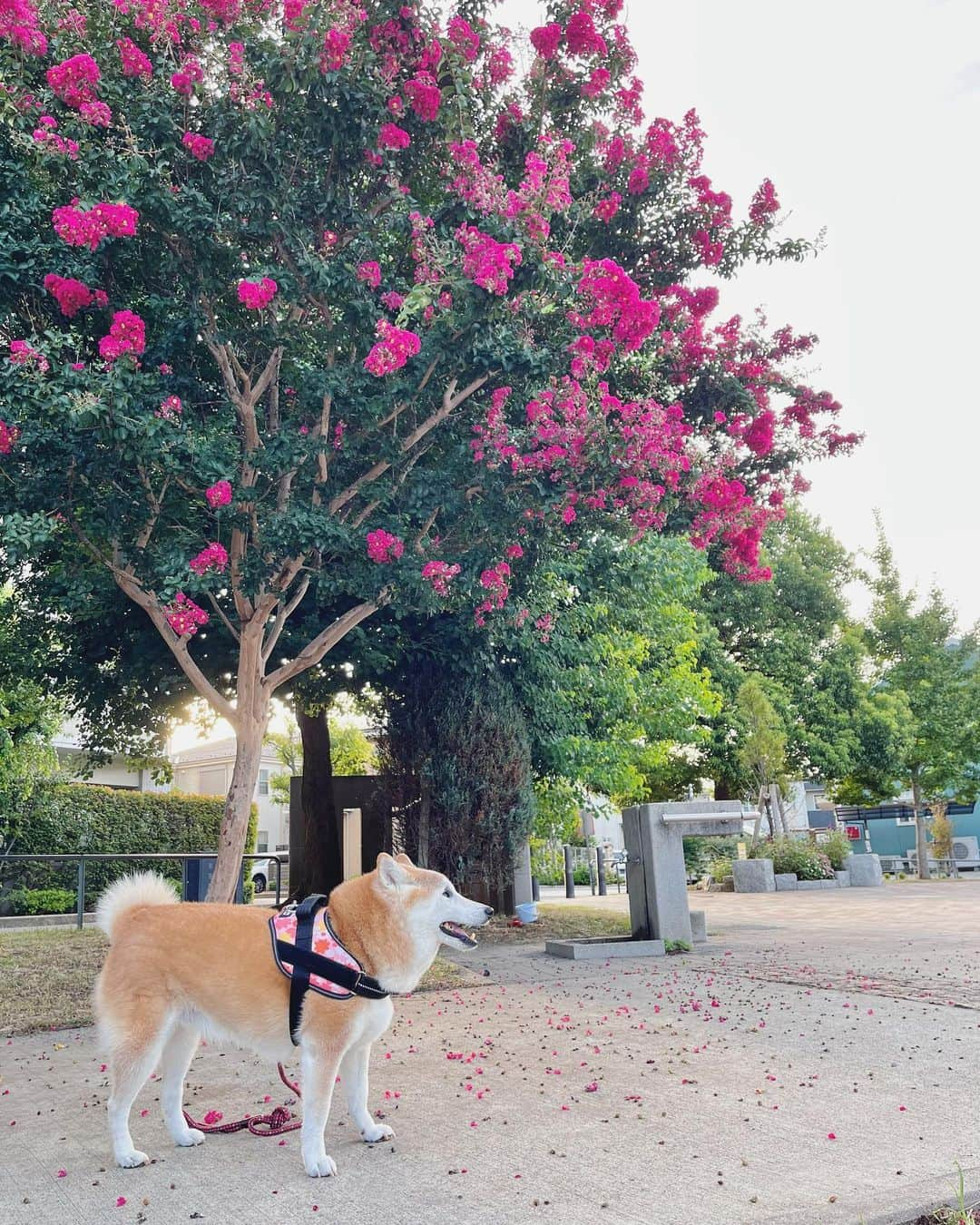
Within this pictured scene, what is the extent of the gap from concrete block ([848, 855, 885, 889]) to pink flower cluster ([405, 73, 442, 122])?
67.8 feet

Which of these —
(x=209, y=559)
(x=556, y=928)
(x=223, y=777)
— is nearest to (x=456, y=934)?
(x=209, y=559)

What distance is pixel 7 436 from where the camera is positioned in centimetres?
789

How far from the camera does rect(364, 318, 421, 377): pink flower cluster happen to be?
815cm

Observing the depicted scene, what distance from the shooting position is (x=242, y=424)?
9.91 metres

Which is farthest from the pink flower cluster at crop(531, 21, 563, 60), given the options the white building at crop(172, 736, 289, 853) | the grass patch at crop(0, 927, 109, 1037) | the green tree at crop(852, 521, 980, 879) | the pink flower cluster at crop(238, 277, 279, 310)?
the white building at crop(172, 736, 289, 853)

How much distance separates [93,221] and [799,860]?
2131 cm

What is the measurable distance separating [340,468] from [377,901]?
653cm

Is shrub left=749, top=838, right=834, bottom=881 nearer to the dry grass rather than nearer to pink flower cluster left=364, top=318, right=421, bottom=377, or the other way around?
the dry grass

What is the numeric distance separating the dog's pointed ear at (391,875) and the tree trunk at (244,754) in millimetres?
5722

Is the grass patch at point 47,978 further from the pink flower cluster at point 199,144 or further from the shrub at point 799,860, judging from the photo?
the shrub at point 799,860

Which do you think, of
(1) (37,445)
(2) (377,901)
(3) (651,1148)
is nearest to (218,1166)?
(2) (377,901)

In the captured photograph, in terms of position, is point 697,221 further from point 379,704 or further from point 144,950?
point 144,950

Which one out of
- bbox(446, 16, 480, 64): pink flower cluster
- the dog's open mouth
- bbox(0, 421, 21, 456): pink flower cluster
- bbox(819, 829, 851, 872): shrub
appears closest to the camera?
the dog's open mouth

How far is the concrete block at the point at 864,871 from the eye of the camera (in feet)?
77.1
